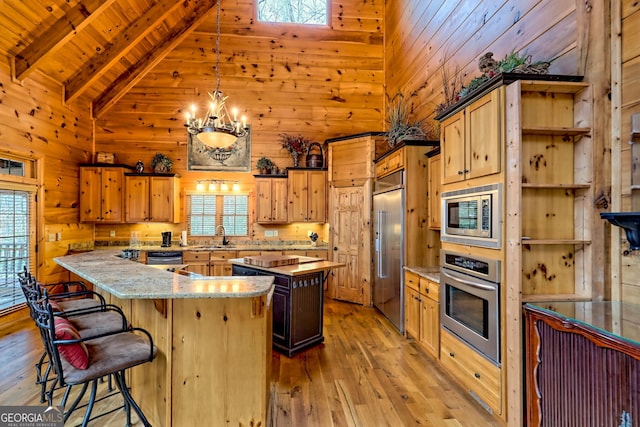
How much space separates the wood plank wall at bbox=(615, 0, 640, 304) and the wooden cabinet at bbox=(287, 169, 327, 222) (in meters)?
4.21

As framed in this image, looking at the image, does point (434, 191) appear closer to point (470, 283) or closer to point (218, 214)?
point (470, 283)

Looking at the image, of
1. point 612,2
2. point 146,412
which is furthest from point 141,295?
point 612,2

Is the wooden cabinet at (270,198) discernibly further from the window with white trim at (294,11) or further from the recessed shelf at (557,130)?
the recessed shelf at (557,130)

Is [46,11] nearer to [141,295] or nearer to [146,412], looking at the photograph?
[141,295]

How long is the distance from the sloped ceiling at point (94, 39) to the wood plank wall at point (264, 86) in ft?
0.75

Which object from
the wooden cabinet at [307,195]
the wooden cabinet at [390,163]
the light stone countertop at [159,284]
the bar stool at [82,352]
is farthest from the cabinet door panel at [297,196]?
the bar stool at [82,352]

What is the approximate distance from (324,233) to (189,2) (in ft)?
15.7

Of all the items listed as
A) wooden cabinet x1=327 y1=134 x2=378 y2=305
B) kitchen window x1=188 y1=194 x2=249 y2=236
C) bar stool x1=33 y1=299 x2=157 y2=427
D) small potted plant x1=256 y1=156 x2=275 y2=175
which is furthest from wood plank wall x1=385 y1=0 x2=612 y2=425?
kitchen window x1=188 y1=194 x2=249 y2=236

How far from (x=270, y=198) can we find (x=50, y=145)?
3385mm

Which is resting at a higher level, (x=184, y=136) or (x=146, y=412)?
(x=184, y=136)

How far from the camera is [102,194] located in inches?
213

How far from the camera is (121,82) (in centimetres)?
575

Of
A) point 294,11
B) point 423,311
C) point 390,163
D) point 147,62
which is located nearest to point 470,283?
point 423,311

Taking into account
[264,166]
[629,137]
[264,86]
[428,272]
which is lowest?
[428,272]
